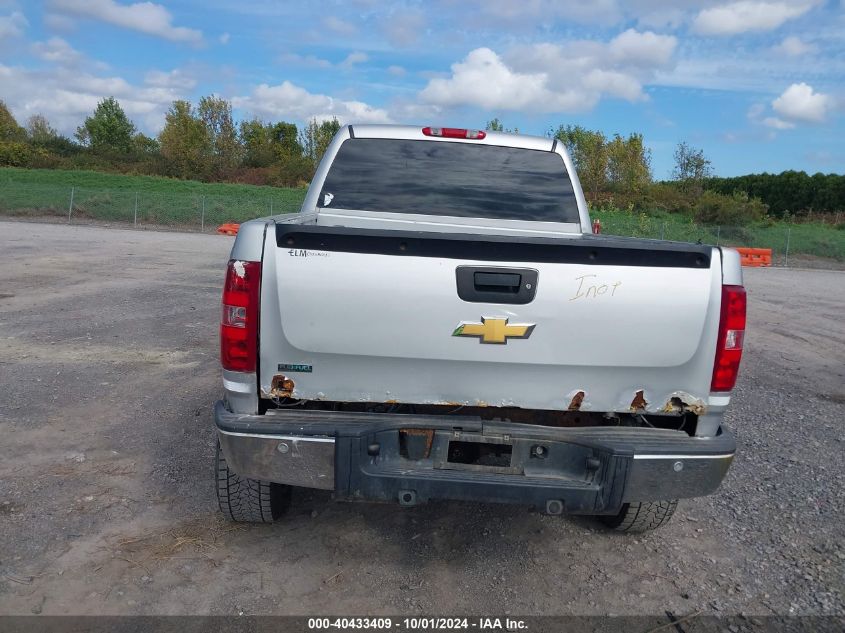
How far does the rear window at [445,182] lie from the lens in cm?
A: 487

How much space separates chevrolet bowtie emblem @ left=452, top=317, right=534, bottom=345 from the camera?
2947mm

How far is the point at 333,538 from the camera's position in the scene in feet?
12.2

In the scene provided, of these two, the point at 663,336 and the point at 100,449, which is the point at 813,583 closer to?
the point at 663,336

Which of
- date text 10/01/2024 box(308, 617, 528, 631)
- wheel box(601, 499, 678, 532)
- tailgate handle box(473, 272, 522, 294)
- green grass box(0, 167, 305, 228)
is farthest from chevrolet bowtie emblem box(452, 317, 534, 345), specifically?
green grass box(0, 167, 305, 228)

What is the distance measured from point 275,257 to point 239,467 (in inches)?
37.0

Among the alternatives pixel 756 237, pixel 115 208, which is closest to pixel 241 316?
pixel 756 237

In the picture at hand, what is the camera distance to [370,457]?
2.96 metres

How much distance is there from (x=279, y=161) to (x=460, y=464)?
230 feet

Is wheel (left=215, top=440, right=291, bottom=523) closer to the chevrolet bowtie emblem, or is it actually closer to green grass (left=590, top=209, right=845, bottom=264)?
the chevrolet bowtie emblem

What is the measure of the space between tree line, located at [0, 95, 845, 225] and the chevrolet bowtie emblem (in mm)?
47929

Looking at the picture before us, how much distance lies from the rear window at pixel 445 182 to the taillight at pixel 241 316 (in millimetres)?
2050


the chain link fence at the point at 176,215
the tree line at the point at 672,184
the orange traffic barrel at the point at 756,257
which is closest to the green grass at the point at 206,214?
the chain link fence at the point at 176,215

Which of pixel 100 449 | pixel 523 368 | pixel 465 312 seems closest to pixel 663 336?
pixel 523 368

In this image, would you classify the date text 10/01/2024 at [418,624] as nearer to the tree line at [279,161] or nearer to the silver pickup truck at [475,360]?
the silver pickup truck at [475,360]
